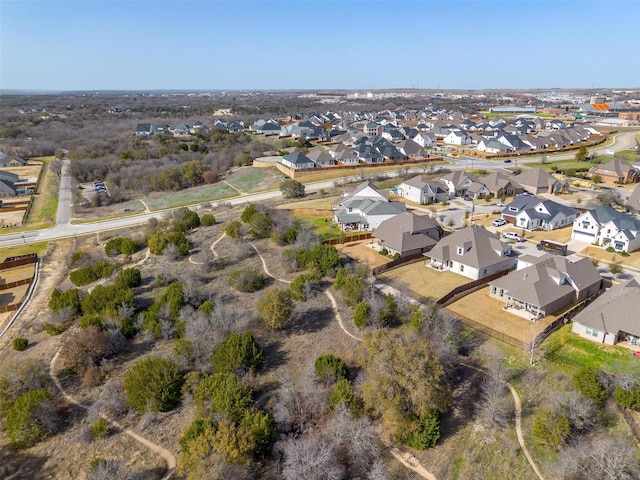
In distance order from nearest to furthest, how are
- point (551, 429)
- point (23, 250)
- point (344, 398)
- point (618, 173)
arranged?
point (551, 429), point (344, 398), point (23, 250), point (618, 173)

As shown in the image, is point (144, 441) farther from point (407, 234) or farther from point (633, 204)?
point (633, 204)

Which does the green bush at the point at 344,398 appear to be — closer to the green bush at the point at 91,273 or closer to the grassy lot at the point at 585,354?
the grassy lot at the point at 585,354

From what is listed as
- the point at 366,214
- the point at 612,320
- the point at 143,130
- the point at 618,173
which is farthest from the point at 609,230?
the point at 143,130

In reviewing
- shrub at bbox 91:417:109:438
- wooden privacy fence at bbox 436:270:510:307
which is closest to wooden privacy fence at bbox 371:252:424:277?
wooden privacy fence at bbox 436:270:510:307

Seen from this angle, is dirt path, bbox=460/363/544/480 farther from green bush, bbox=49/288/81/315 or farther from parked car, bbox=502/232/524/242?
green bush, bbox=49/288/81/315

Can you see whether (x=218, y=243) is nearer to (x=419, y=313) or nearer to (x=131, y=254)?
(x=131, y=254)

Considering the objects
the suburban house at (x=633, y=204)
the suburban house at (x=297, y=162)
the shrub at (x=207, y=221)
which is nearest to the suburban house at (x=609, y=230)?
the suburban house at (x=633, y=204)
